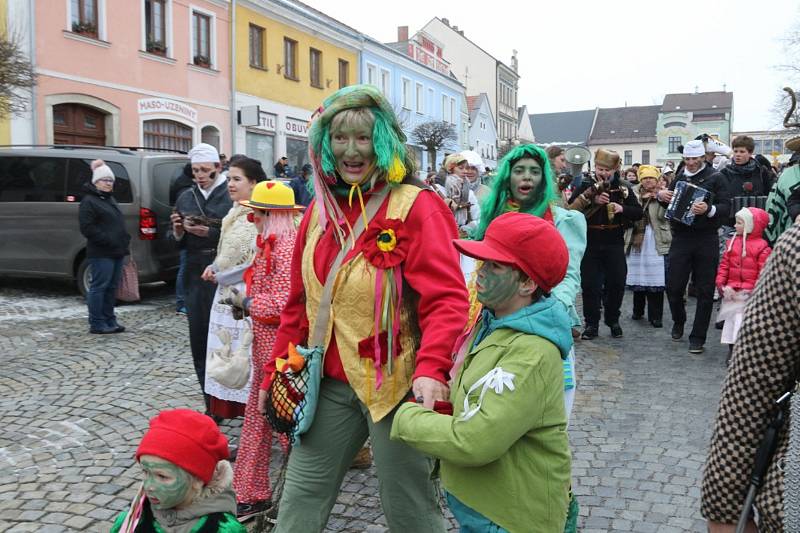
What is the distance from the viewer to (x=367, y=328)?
8.28 feet

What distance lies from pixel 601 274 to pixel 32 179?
758 cm

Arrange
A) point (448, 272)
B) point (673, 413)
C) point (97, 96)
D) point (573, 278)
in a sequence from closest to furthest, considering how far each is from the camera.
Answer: point (448, 272)
point (573, 278)
point (673, 413)
point (97, 96)

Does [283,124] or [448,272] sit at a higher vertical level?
[283,124]

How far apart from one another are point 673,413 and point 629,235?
4.23 m

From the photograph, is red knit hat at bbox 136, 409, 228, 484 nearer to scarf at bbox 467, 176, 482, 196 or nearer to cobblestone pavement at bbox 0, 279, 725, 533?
cobblestone pavement at bbox 0, 279, 725, 533

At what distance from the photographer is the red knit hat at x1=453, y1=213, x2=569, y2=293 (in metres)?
2.16

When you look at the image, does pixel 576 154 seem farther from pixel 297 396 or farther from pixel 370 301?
pixel 297 396

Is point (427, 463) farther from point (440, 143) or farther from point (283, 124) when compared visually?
point (440, 143)

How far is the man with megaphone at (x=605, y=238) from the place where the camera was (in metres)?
7.76

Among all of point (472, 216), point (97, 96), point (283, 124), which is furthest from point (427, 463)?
point (283, 124)

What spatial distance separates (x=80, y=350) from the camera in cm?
736

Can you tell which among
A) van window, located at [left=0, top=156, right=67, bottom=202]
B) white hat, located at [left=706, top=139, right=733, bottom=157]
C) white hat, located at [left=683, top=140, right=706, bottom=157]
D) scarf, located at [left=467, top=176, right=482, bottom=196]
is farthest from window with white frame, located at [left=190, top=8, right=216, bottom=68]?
white hat, located at [left=683, top=140, right=706, bottom=157]

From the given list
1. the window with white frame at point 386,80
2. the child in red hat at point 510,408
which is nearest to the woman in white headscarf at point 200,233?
the child in red hat at point 510,408

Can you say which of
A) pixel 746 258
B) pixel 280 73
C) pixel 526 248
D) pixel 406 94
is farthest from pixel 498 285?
pixel 406 94
